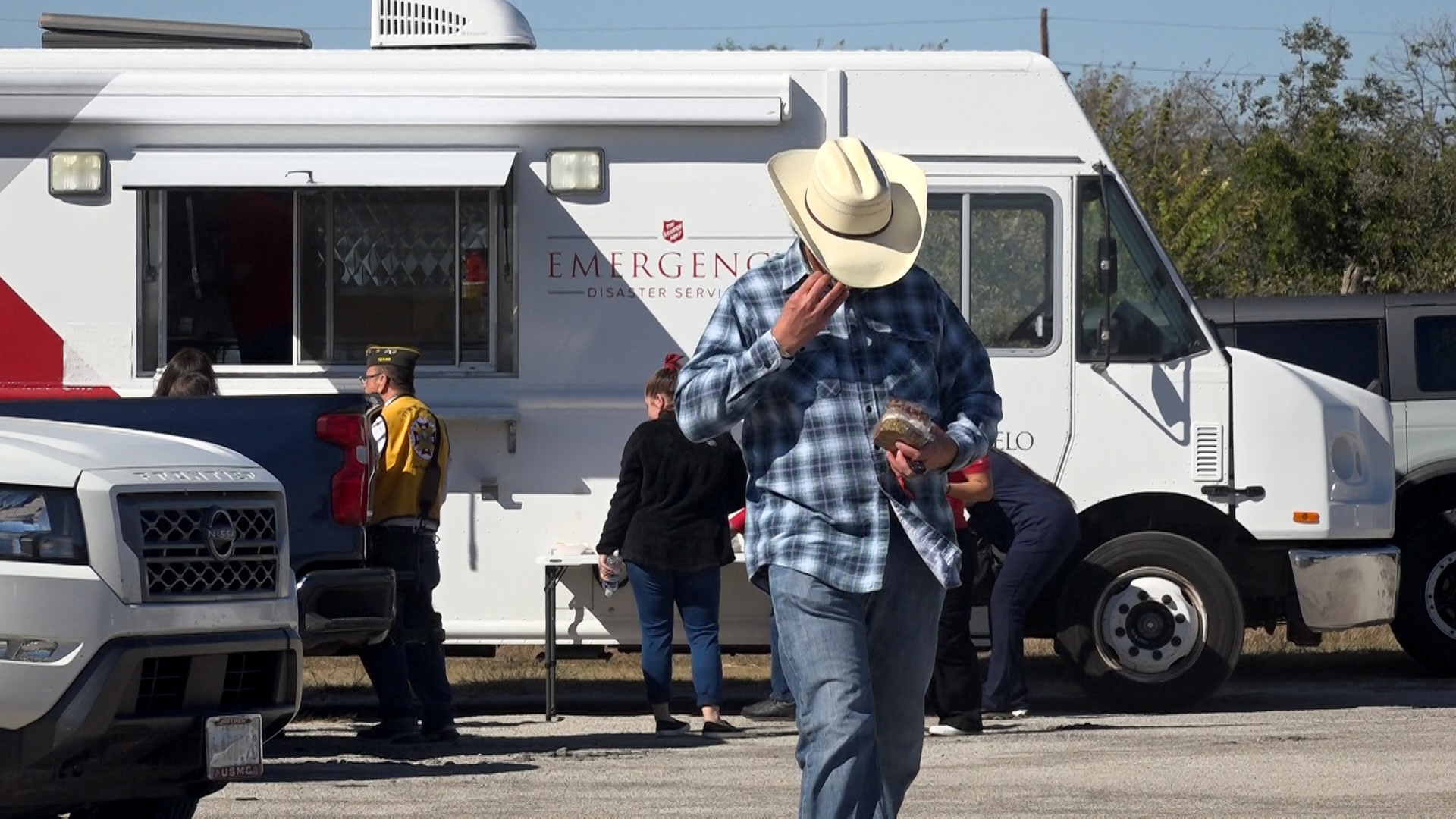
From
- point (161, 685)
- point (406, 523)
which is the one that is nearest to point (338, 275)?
point (406, 523)

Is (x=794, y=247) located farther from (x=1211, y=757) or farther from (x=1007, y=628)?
(x=1007, y=628)

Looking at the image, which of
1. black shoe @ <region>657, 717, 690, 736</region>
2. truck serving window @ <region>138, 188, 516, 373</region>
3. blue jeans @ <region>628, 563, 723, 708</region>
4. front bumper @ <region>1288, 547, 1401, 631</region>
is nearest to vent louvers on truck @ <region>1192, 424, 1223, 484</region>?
front bumper @ <region>1288, 547, 1401, 631</region>

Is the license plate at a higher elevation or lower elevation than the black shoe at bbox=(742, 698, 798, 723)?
higher

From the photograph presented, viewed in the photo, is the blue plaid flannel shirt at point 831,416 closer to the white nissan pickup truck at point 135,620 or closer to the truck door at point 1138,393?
the white nissan pickup truck at point 135,620

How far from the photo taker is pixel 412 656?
9.38 m

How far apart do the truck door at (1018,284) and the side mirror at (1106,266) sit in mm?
299

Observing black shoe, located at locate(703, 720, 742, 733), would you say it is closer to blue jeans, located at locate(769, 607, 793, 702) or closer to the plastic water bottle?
blue jeans, located at locate(769, 607, 793, 702)

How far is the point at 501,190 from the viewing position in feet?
33.0

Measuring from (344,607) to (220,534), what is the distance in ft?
4.99

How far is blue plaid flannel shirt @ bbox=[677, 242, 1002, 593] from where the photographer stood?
4734 millimetres

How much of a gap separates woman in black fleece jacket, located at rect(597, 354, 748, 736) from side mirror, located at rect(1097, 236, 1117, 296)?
6.53 ft

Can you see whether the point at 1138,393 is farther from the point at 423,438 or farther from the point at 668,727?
the point at 423,438

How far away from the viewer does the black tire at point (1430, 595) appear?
11.7 metres

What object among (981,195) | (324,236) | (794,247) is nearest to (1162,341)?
(981,195)
